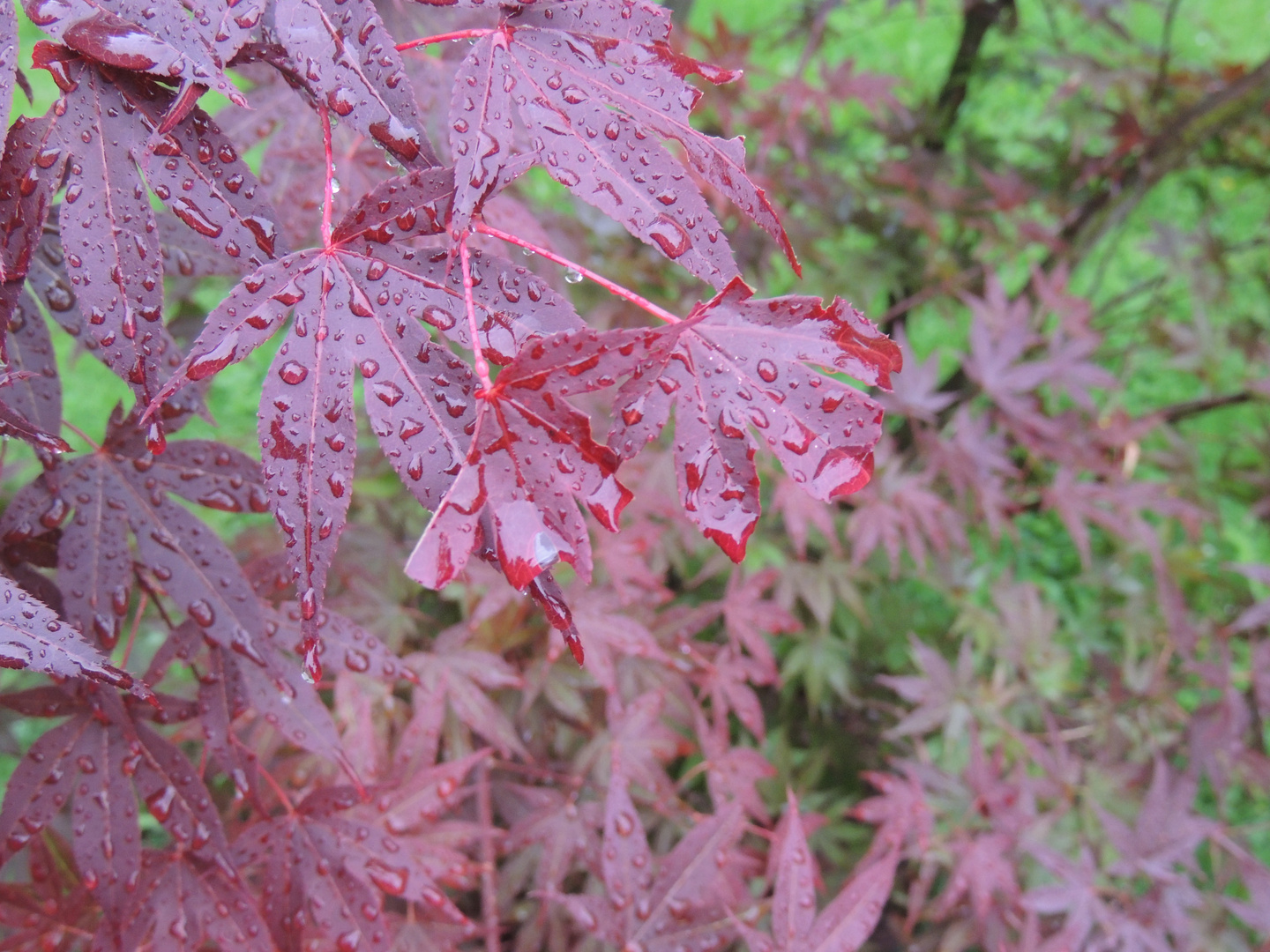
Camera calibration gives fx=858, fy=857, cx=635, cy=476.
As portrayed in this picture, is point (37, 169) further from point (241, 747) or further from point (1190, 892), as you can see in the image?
point (1190, 892)

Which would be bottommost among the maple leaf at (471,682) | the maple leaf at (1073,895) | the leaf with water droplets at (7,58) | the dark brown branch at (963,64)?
the maple leaf at (1073,895)

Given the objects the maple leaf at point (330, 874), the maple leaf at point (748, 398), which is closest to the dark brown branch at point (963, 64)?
the maple leaf at point (748, 398)

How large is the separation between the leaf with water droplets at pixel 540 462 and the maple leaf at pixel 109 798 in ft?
1.72

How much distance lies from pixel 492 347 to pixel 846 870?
71.7 inches

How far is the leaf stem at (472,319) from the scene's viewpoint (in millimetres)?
613

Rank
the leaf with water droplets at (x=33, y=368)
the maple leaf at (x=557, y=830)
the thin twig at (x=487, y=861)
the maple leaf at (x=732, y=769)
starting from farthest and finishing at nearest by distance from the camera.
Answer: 1. the maple leaf at (x=732, y=769)
2. the maple leaf at (x=557, y=830)
3. the thin twig at (x=487, y=861)
4. the leaf with water droplets at (x=33, y=368)

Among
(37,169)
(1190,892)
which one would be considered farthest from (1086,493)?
(37,169)

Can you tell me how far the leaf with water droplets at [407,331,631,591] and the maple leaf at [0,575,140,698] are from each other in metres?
0.28

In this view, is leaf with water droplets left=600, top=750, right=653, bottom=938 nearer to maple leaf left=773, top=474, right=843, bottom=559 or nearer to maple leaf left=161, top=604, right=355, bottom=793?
maple leaf left=161, top=604, right=355, bottom=793

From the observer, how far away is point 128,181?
2.13 feet

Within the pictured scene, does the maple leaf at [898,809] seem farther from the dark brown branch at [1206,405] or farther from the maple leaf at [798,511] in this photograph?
the dark brown branch at [1206,405]

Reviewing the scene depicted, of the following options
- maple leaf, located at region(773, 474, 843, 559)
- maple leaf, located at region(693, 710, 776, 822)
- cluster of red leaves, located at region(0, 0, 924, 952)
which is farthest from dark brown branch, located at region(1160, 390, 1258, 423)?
cluster of red leaves, located at region(0, 0, 924, 952)

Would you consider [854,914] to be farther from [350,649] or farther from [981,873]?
[981,873]

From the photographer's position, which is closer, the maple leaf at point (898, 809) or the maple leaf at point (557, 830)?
the maple leaf at point (557, 830)
